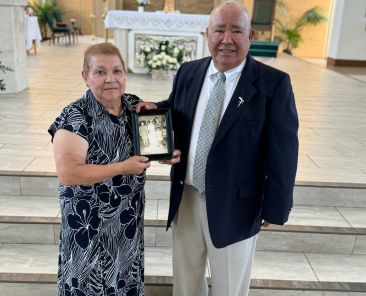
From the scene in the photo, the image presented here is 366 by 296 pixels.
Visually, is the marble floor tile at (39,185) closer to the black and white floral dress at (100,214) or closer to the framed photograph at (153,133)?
the black and white floral dress at (100,214)

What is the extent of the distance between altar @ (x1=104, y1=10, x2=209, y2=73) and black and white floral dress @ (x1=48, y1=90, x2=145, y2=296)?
6046mm

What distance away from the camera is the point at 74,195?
162 cm

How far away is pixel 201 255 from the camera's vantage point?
2.01 m

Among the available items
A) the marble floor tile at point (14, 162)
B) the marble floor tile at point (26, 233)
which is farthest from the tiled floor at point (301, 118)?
the marble floor tile at point (26, 233)

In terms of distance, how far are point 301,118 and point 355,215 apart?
233 cm

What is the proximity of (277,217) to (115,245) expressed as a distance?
2.39 ft

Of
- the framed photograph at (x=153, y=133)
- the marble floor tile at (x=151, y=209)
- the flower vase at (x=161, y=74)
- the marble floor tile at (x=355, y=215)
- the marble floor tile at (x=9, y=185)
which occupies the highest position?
the framed photograph at (x=153, y=133)

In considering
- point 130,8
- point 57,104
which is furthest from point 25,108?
point 130,8

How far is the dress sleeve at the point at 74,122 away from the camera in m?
1.50

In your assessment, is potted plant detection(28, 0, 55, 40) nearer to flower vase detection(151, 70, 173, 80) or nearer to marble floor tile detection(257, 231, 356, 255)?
flower vase detection(151, 70, 173, 80)

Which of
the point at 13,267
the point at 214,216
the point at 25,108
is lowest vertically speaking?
the point at 13,267

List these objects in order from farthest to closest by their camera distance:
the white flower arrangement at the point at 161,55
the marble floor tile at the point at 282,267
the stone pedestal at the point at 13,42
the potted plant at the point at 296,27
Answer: the potted plant at the point at 296,27 → the white flower arrangement at the point at 161,55 → the stone pedestal at the point at 13,42 → the marble floor tile at the point at 282,267

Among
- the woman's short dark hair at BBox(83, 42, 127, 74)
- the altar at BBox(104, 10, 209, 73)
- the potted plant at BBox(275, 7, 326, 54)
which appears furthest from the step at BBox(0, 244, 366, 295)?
the potted plant at BBox(275, 7, 326, 54)

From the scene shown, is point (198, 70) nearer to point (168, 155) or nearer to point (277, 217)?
point (168, 155)
